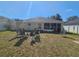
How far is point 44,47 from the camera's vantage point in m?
12.2

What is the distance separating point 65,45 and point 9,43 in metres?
1.88

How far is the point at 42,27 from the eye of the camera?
40.2ft

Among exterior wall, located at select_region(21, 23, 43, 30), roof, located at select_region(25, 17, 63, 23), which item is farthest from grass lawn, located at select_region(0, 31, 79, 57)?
roof, located at select_region(25, 17, 63, 23)

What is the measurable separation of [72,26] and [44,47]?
1182 mm

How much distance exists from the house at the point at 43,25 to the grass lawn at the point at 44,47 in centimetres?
20

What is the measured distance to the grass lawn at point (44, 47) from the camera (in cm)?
1218

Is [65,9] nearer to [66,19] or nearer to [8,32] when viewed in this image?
[66,19]

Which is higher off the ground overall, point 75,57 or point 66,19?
point 66,19

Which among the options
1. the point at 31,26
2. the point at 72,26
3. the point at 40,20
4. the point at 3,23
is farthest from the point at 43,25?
the point at 3,23

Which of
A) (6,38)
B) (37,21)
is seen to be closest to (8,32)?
(6,38)

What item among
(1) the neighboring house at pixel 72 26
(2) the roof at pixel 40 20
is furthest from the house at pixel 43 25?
(1) the neighboring house at pixel 72 26

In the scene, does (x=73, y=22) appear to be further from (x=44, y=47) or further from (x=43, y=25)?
(x=44, y=47)

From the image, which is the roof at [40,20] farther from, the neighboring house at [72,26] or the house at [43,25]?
the neighboring house at [72,26]

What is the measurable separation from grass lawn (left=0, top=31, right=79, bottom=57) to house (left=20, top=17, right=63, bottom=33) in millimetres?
202
